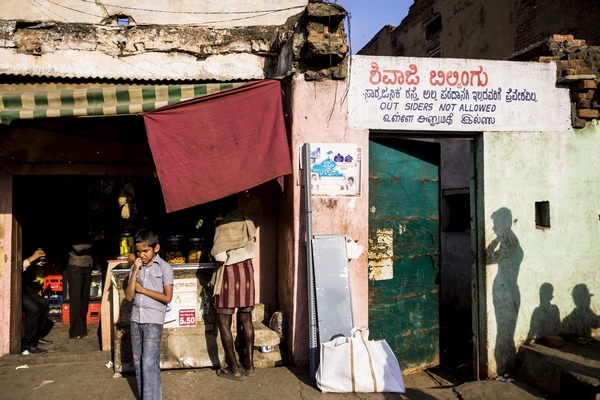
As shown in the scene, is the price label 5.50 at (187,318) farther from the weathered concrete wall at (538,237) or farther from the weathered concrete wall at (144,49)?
the weathered concrete wall at (538,237)

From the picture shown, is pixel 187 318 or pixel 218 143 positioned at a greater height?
pixel 218 143

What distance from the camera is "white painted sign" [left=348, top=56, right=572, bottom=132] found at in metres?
5.06

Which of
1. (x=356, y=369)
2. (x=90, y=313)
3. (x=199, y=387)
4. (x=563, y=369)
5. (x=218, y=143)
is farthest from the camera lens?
(x=90, y=313)

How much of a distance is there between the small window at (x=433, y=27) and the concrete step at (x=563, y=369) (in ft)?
32.0

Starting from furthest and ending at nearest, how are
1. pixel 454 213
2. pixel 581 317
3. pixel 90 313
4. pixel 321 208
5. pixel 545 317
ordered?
pixel 454 213
pixel 90 313
pixel 581 317
pixel 545 317
pixel 321 208

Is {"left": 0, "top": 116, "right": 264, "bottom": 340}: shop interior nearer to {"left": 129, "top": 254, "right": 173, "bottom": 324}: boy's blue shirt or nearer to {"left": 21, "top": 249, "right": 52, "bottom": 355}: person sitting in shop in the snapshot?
{"left": 21, "top": 249, "right": 52, "bottom": 355}: person sitting in shop

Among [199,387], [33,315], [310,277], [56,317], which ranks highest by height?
[310,277]

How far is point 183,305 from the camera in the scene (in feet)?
17.9

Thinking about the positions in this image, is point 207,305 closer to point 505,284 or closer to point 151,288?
point 151,288

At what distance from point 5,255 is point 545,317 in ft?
22.0

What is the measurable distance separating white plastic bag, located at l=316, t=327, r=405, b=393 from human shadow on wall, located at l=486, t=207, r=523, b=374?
1.61 meters

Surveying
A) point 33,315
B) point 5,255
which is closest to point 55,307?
point 33,315

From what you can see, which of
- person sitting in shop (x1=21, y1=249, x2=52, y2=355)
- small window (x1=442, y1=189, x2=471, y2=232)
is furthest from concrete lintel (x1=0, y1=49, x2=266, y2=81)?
small window (x1=442, y1=189, x2=471, y2=232)

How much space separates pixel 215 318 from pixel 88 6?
14.4 feet
